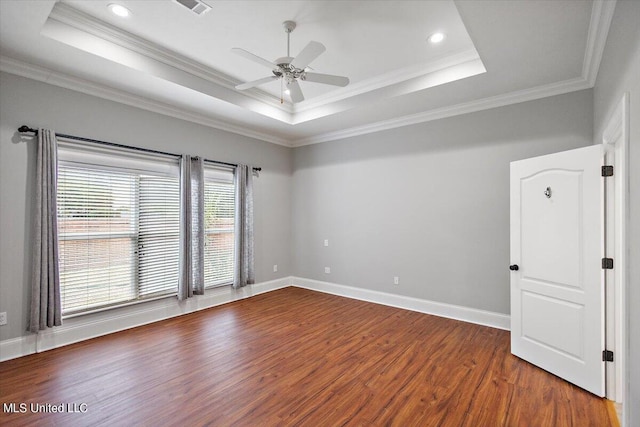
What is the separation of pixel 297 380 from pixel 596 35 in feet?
12.5

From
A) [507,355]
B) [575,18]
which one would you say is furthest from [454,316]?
[575,18]

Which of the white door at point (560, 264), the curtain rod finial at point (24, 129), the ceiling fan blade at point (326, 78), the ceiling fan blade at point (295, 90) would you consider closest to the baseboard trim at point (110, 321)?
the curtain rod finial at point (24, 129)

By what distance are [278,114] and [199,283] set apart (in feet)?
9.35

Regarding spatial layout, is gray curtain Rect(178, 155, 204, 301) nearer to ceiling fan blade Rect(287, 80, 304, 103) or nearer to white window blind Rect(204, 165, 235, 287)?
white window blind Rect(204, 165, 235, 287)

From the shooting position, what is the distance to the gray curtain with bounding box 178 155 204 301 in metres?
4.29

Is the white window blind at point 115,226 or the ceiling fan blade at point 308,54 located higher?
the ceiling fan blade at point 308,54

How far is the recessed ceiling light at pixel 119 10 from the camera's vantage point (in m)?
2.54

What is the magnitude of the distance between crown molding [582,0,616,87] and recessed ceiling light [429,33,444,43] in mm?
1123

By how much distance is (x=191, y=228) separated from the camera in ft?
14.3

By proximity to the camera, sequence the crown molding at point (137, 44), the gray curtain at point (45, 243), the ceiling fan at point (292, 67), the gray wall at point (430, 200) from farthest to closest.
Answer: the gray wall at point (430, 200), the gray curtain at point (45, 243), the crown molding at point (137, 44), the ceiling fan at point (292, 67)

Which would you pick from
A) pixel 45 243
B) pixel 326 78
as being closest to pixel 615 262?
pixel 326 78

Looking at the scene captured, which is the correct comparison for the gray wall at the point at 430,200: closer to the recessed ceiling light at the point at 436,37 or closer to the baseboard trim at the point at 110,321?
the recessed ceiling light at the point at 436,37

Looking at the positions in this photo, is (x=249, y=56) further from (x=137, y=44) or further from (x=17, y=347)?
(x=17, y=347)

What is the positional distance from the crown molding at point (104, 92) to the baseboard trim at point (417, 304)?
3.12m
